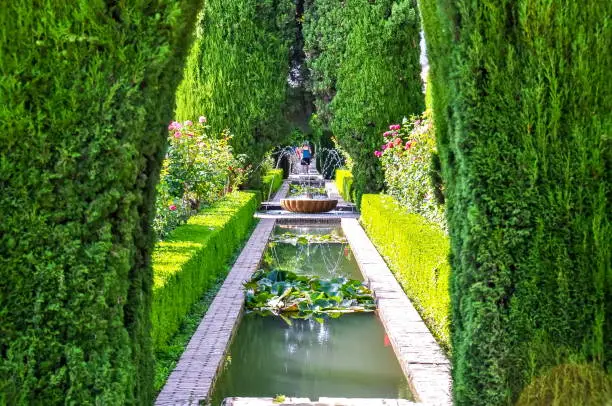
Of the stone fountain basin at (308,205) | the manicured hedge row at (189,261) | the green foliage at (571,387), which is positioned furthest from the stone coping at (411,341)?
the stone fountain basin at (308,205)

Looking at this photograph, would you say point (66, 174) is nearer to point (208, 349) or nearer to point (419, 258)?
point (208, 349)

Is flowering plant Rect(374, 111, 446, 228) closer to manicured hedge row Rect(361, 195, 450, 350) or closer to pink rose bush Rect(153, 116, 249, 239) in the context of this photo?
manicured hedge row Rect(361, 195, 450, 350)

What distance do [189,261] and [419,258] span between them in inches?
78.6

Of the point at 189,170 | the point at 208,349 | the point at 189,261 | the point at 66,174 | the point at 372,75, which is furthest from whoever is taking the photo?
the point at 372,75

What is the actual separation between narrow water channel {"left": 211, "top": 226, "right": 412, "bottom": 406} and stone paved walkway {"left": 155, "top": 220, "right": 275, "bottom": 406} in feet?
0.53

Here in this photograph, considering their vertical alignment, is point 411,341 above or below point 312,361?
above

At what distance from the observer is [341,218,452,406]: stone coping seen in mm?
3830

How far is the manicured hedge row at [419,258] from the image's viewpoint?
4855mm

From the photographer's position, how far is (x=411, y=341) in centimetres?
477

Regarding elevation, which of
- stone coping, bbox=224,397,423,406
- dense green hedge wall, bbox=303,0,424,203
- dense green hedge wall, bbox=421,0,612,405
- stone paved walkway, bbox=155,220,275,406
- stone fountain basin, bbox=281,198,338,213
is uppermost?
dense green hedge wall, bbox=303,0,424,203

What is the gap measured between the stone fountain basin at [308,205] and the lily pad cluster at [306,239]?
7.54 ft

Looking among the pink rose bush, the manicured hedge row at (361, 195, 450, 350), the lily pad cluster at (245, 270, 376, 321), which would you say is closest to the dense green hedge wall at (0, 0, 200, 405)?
the manicured hedge row at (361, 195, 450, 350)

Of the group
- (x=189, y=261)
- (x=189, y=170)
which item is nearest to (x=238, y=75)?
(x=189, y=170)

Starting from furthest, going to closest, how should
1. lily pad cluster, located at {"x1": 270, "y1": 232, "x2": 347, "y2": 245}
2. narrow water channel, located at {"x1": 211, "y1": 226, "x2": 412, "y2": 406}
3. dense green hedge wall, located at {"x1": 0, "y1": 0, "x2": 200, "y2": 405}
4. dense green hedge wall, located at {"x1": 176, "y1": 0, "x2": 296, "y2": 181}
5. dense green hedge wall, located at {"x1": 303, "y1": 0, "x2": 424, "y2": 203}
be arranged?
1. dense green hedge wall, located at {"x1": 176, "y1": 0, "x2": 296, "y2": 181}
2. dense green hedge wall, located at {"x1": 303, "y1": 0, "x2": 424, "y2": 203}
3. lily pad cluster, located at {"x1": 270, "y1": 232, "x2": 347, "y2": 245}
4. narrow water channel, located at {"x1": 211, "y1": 226, "x2": 412, "y2": 406}
5. dense green hedge wall, located at {"x1": 0, "y1": 0, "x2": 200, "y2": 405}
